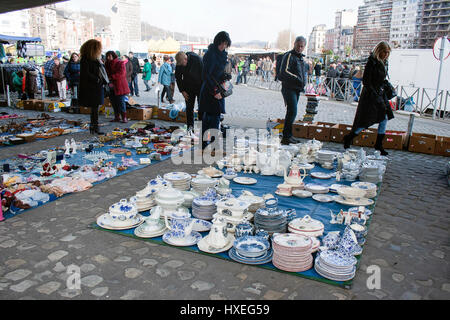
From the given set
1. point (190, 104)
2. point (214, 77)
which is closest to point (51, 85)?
point (190, 104)

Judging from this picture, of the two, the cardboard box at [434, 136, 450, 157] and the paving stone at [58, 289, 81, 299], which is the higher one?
the cardboard box at [434, 136, 450, 157]

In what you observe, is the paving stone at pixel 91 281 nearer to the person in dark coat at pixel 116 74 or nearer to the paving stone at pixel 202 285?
the paving stone at pixel 202 285

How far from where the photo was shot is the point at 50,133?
6.85m

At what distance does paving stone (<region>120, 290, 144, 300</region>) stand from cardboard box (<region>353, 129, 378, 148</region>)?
5.53m

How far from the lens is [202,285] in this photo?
2.35 metres

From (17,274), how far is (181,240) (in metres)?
1.17

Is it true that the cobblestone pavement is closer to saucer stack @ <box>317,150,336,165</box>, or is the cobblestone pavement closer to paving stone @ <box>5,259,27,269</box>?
paving stone @ <box>5,259,27,269</box>

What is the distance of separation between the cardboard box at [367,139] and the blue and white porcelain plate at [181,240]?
15.6 ft

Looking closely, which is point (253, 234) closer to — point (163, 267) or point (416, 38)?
point (163, 267)

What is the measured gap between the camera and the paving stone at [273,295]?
2.22m

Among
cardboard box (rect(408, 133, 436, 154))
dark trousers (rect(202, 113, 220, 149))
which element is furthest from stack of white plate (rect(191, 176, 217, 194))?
cardboard box (rect(408, 133, 436, 154))

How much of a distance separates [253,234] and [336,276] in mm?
761

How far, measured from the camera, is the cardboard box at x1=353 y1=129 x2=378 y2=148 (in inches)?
259
